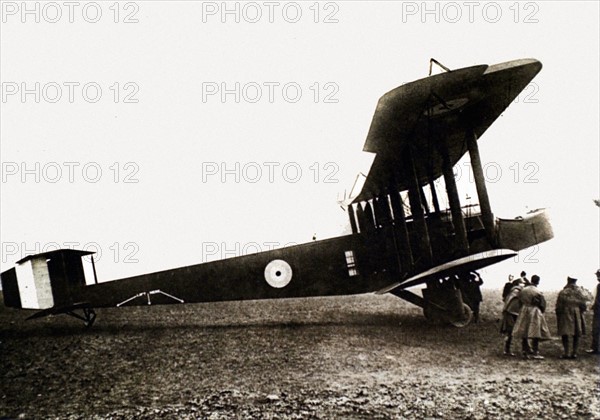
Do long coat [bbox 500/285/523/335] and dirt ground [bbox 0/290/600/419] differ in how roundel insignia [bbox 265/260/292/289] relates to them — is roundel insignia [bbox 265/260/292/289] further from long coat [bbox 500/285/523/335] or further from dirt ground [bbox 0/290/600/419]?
long coat [bbox 500/285/523/335]

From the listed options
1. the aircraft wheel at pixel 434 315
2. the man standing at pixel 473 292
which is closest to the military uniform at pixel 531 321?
the aircraft wheel at pixel 434 315

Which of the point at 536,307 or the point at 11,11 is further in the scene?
the point at 11,11

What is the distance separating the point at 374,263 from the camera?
7.47m

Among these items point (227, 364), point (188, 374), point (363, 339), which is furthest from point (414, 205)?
point (188, 374)

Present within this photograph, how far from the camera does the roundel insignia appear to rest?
7.34 meters

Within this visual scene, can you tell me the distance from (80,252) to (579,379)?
22.7 feet

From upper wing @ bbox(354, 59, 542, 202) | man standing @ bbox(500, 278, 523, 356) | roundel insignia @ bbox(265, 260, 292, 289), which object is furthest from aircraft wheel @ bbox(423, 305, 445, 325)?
roundel insignia @ bbox(265, 260, 292, 289)

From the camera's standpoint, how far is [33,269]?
6.89m

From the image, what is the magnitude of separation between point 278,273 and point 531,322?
3.77 m

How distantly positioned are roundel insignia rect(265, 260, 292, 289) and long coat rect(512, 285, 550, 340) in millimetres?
3477

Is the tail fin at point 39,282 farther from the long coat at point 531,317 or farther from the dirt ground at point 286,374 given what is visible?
the long coat at point 531,317

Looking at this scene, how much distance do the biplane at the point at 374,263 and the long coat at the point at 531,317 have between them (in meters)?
0.74

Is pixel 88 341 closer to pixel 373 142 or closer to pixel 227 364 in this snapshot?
pixel 227 364

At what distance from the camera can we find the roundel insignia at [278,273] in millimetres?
7336
